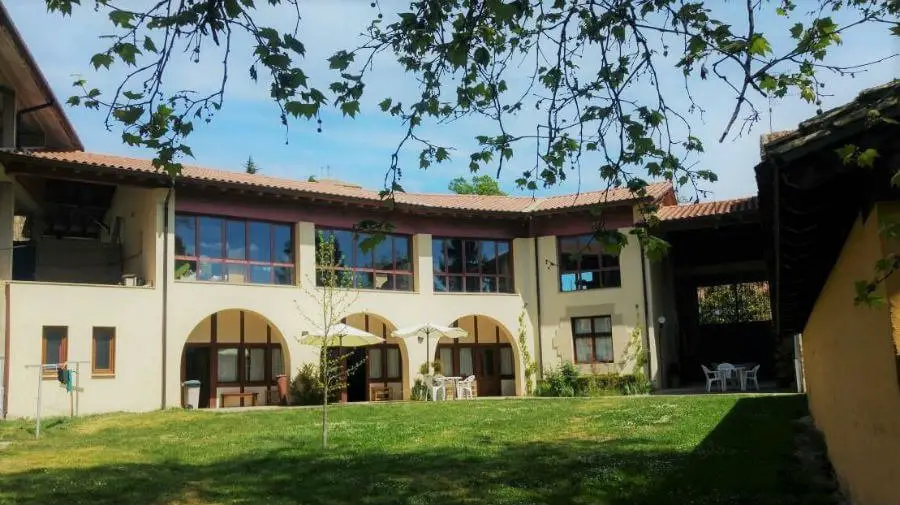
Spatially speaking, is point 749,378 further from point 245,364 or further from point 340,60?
point 340,60

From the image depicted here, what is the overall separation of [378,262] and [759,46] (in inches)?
781

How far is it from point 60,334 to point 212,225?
4629 millimetres

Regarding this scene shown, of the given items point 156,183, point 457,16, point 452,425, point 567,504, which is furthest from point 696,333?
point 457,16

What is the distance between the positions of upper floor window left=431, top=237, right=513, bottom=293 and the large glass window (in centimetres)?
259

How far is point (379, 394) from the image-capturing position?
24.4 metres

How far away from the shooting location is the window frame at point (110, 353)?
18562mm

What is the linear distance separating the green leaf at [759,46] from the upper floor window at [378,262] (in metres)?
18.5

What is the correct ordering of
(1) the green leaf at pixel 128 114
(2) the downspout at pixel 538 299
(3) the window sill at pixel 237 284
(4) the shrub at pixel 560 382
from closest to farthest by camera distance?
1. (1) the green leaf at pixel 128 114
2. (3) the window sill at pixel 237 284
3. (4) the shrub at pixel 560 382
4. (2) the downspout at pixel 538 299

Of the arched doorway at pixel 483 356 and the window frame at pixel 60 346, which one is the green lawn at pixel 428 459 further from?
the arched doorway at pixel 483 356

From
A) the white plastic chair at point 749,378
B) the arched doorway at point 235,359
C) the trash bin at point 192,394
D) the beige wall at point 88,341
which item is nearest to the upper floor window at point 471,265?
the arched doorway at point 235,359

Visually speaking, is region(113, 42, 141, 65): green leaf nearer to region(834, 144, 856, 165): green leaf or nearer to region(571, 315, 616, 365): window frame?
region(834, 144, 856, 165): green leaf

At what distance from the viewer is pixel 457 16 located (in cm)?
586

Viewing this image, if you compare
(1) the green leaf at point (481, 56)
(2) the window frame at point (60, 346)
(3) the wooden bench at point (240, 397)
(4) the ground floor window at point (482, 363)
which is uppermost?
(1) the green leaf at point (481, 56)

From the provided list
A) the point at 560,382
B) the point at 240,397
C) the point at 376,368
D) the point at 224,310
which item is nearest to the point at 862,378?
the point at 224,310
